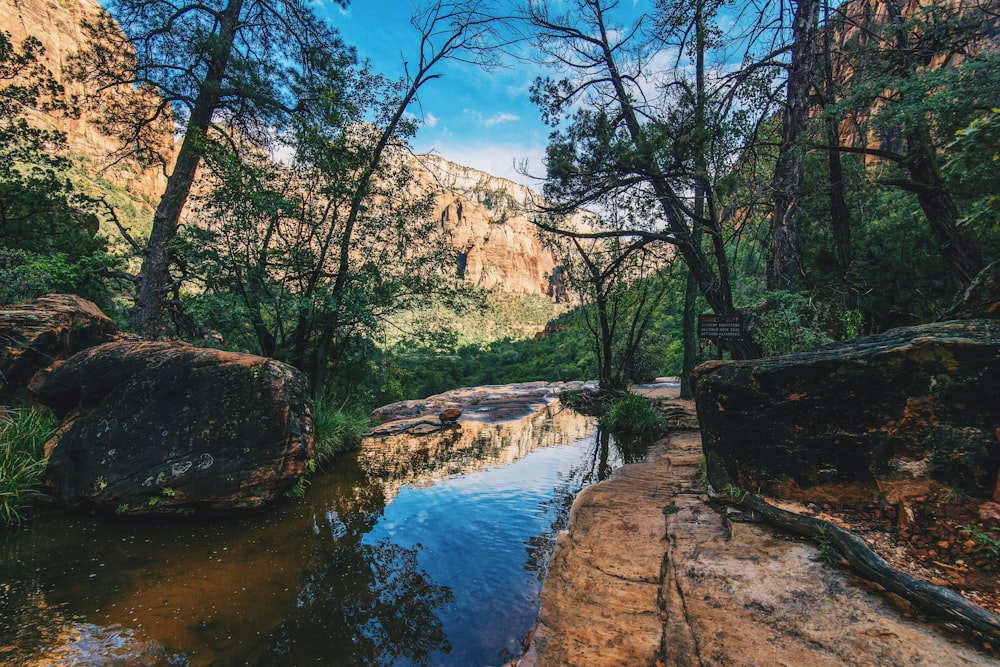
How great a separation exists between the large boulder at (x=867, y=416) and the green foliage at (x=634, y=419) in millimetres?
5091

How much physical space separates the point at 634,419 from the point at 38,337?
1062 centimetres

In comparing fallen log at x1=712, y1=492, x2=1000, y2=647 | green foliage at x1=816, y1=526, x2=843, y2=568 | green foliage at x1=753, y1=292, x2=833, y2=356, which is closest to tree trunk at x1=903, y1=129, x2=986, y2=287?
green foliage at x1=753, y1=292, x2=833, y2=356

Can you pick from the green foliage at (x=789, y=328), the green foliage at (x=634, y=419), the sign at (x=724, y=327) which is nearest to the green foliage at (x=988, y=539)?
the green foliage at (x=789, y=328)

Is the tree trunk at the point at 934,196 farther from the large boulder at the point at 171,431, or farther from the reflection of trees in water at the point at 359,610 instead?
the large boulder at the point at 171,431

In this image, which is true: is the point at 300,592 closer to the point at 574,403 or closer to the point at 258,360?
the point at 258,360

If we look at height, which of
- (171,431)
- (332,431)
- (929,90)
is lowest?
(332,431)

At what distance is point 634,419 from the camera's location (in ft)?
30.2

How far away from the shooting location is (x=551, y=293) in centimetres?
10312

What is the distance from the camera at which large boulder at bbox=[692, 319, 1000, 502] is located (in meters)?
2.61

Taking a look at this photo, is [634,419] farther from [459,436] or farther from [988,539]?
[988,539]

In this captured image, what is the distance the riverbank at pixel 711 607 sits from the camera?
2.00 m

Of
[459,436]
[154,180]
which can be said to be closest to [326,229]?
[459,436]


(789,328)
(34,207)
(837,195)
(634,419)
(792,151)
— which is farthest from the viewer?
(34,207)

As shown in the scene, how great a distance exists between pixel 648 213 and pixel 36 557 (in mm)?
9157
